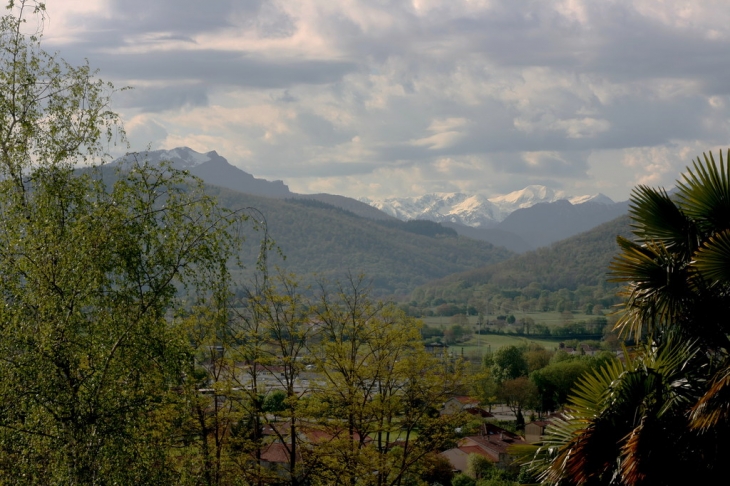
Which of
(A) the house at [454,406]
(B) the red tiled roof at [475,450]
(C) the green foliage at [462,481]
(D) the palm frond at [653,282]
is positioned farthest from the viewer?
(B) the red tiled roof at [475,450]

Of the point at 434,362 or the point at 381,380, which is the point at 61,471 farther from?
the point at 434,362

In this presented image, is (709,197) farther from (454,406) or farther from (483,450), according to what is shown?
(483,450)

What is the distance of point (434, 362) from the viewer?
21734 millimetres

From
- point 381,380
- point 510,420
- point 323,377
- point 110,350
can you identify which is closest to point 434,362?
point 381,380

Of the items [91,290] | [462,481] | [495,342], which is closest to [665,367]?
[91,290]

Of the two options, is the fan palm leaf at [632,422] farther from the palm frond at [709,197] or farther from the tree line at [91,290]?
the tree line at [91,290]

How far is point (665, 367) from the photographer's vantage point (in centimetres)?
788

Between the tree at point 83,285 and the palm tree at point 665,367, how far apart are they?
17.2 feet

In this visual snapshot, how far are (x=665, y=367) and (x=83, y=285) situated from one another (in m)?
6.99

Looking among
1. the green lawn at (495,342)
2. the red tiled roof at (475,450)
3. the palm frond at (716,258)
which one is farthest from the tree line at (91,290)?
the green lawn at (495,342)

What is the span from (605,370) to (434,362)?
13.3m

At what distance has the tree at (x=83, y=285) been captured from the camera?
930cm

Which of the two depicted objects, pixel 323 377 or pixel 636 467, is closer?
pixel 636 467

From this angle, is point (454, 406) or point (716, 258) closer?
point (716, 258)
